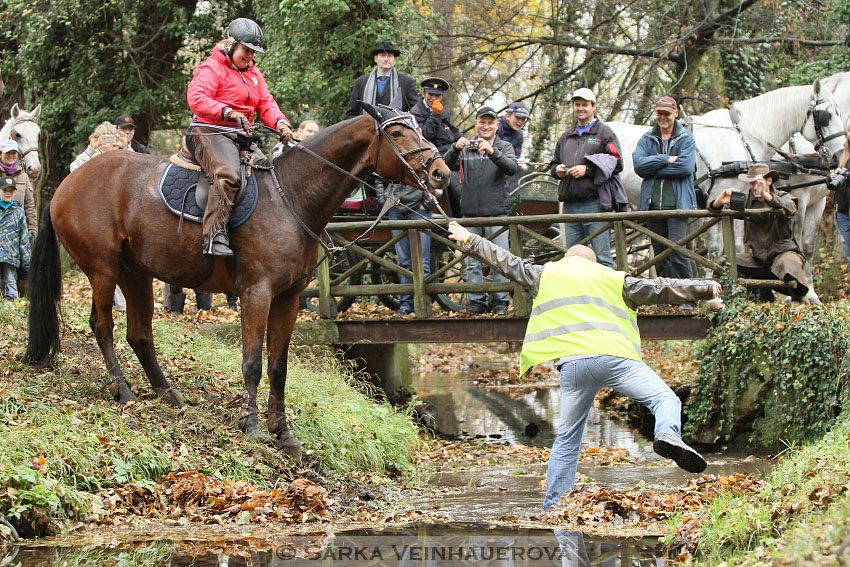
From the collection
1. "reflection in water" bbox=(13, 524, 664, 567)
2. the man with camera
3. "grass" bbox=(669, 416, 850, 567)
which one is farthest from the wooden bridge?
"reflection in water" bbox=(13, 524, 664, 567)

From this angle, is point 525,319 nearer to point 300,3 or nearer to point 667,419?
point 667,419

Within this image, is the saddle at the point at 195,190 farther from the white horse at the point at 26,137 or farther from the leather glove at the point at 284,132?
the white horse at the point at 26,137

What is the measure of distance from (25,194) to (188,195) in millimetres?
5212

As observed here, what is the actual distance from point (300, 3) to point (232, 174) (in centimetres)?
888

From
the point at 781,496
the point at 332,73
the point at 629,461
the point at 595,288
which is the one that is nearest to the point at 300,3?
the point at 332,73

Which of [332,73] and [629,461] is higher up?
[332,73]

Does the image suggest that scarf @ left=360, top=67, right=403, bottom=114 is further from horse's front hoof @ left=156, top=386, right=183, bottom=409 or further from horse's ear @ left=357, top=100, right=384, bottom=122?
horse's front hoof @ left=156, top=386, right=183, bottom=409

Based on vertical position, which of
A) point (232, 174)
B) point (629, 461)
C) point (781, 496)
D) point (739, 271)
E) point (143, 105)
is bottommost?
point (629, 461)

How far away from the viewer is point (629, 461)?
10352 millimetres

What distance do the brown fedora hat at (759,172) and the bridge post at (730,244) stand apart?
1.90 ft

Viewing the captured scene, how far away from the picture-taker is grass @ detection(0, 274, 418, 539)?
6637 mm

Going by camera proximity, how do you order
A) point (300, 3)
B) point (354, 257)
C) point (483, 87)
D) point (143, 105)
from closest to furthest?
point (354, 257), point (300, 3), point (143, 105), point (483, 87)

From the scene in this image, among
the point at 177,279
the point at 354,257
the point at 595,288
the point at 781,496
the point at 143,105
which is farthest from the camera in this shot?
the point at 143,105

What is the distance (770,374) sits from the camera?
10.6m
